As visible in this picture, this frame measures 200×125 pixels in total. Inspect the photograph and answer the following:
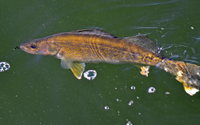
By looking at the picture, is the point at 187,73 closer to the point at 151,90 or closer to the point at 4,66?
the point at 151,90

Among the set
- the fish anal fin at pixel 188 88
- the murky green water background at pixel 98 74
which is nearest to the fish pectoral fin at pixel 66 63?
the murky green water background at pixel 98 74

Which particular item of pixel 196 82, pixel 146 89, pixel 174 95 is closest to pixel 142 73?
pixel 146 89

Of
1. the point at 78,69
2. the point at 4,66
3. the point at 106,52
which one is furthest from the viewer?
the point at 4,66

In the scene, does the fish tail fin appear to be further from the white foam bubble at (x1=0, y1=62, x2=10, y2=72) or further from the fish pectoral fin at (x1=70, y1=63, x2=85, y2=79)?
the white foam bubble at (x1=0, y1=62, x2=10, y2=72)

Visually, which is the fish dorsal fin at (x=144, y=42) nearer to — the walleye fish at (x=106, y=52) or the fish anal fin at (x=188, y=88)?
the walleye fish at (x=106, y=52)

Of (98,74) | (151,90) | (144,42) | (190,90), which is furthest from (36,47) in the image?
(190,90)

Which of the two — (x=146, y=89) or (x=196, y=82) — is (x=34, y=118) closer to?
(x=146, y=89)
